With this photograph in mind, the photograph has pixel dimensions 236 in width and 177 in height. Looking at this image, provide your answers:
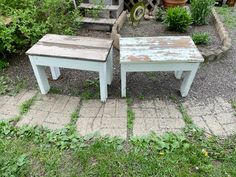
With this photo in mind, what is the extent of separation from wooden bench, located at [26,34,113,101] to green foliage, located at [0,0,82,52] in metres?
0.61

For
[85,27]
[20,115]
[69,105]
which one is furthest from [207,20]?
[20,115]

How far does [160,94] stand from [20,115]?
1620 millimetres

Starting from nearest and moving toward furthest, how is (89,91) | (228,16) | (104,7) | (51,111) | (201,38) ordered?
1. (51,111)
2. (89,91)
3. (201,38)
4. (104,7)
5. (228,16)

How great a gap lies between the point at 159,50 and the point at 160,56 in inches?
5.2

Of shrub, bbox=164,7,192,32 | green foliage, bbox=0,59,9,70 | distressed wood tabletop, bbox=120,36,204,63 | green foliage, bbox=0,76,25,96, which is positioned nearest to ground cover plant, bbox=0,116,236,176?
green foliage, bbox=0,76,25,96

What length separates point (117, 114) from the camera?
2570 mm

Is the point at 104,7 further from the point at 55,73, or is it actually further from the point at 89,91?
the point at 89,91

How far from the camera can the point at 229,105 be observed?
8.80ft

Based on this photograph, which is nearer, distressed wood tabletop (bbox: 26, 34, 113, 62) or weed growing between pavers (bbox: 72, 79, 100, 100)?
distressed wood tabletop (bbox: 26, 34, 113, 62)

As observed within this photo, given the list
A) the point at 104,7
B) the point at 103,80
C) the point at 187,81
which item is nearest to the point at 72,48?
the point at 103,80

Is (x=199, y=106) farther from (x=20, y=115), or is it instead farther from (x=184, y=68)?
(x=20, y=115)

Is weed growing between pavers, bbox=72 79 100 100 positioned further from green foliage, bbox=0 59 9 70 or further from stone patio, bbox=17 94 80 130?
green foliage, bbox=0 59 9 70

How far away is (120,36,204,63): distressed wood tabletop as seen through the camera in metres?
2.41

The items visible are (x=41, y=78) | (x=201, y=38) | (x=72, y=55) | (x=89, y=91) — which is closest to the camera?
(x=72, y=55)
